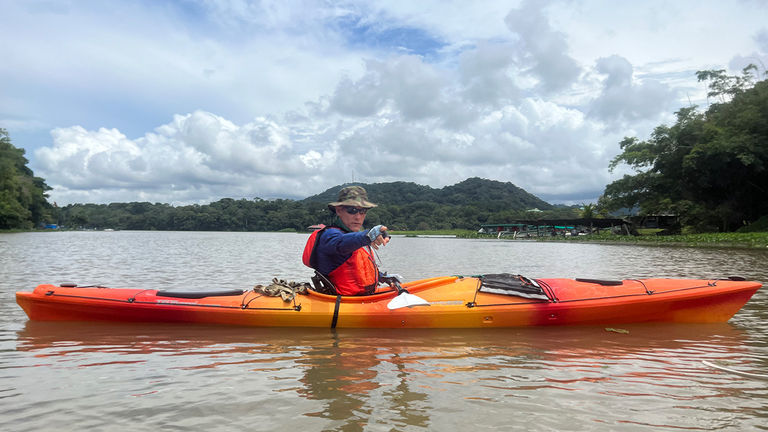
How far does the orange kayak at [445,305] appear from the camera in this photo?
6.02 metres

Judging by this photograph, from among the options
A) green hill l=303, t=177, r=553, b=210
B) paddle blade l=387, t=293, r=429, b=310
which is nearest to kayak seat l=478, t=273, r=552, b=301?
paddle blade l=387, t=293, r=429, b=310

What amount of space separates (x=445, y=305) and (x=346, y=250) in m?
1.46

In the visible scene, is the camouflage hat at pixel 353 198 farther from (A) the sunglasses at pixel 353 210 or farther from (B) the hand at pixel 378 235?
(B) the hand at pixel 378 235

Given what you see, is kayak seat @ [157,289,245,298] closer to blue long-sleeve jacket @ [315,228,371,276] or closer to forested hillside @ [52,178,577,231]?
blue long-sleeve jacket @ [315,228,371,276]

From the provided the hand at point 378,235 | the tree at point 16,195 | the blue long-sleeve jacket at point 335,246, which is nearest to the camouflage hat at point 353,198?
the blue long-sleeve jacket at point 335,246

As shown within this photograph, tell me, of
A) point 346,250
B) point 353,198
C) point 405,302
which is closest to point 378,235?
point 346,250

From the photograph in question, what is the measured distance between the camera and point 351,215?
19.4ft

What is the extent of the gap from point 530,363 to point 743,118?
36.5 meters

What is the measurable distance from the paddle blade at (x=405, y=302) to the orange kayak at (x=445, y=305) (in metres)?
0.03

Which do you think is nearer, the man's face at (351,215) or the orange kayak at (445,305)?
the man's face at (351,215)

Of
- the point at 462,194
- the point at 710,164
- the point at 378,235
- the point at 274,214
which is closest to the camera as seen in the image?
the point at 378,235

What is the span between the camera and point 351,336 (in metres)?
5.79

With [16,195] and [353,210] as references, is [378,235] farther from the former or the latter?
[16,195]

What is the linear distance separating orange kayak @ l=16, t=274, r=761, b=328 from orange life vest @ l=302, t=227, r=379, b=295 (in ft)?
0.65
